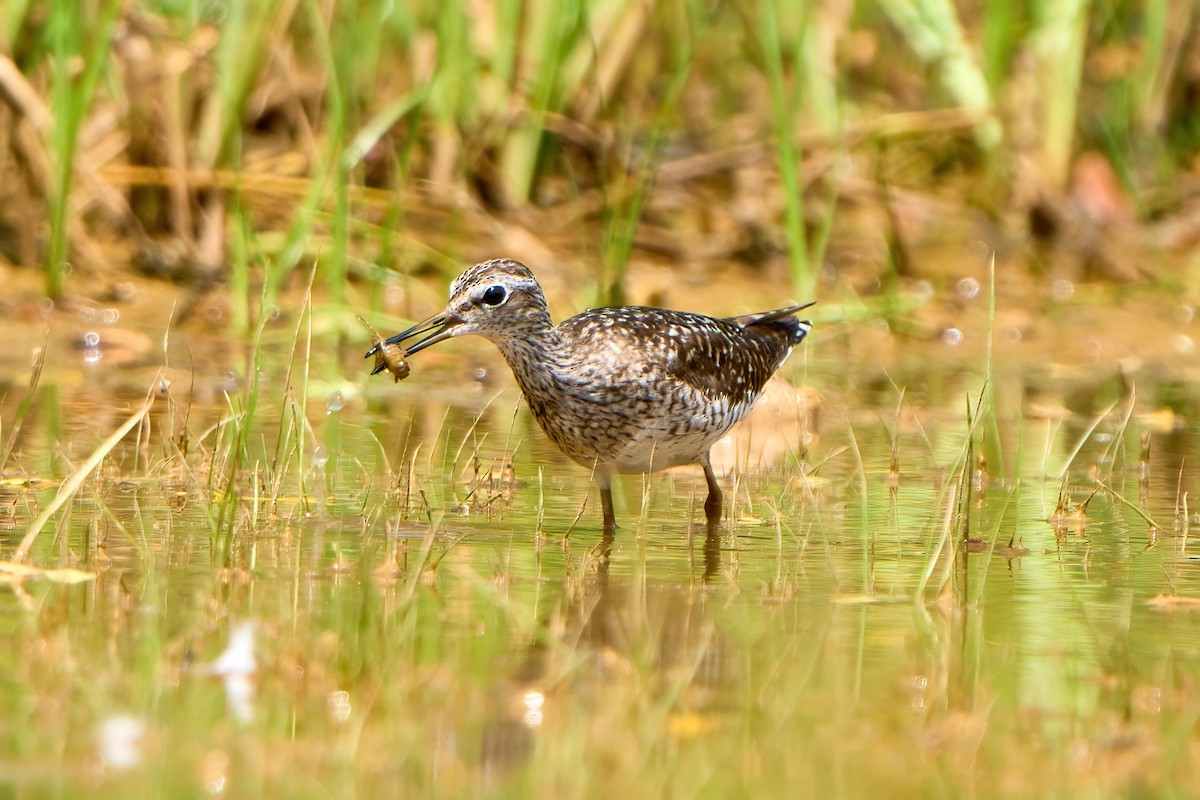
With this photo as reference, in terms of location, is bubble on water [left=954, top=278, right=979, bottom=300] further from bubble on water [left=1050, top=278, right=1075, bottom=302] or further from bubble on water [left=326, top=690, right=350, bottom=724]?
bubble on water [left=326, top=690, right=350, bottom=724]

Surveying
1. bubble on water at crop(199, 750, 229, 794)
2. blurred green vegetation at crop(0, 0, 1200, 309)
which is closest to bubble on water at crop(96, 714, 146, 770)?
bubble on water at crop(199, 750, 229, 794)

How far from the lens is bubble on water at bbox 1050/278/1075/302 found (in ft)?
38.2

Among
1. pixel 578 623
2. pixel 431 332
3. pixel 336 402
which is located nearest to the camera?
pixel 578 623

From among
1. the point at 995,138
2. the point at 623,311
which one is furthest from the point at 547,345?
the point at 995,138

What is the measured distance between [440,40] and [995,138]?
146 inches

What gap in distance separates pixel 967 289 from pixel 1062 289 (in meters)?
0.62

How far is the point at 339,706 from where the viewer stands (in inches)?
160

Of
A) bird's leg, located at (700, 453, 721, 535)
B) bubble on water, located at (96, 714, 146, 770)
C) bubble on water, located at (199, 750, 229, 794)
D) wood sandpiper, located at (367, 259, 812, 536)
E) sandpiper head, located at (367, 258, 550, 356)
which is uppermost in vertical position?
sandpiper head, located at (367, 258, 550, 356)

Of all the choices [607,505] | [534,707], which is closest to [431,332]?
[607,505]

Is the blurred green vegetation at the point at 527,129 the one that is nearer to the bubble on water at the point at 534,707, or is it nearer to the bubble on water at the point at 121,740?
the bubble on water at the point at 534,707

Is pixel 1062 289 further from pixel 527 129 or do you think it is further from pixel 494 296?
pixel 494 296

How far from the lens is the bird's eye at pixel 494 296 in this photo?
6.50 m

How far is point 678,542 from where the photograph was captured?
620 cm

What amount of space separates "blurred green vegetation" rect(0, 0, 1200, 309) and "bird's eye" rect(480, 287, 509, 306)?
2.47 metres
